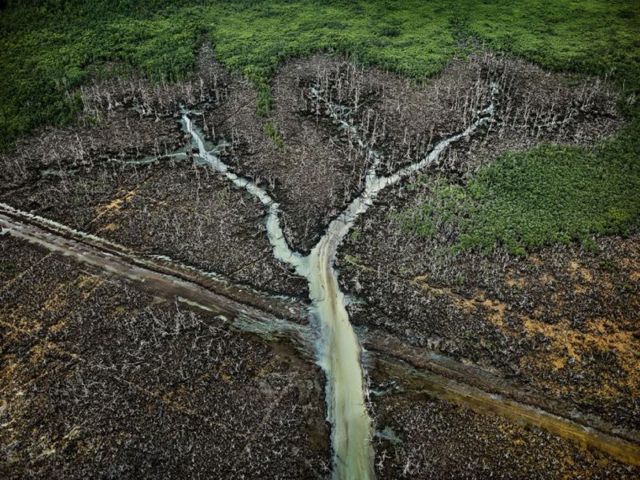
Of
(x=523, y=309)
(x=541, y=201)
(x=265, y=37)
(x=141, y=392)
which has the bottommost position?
(x=141, y=392)

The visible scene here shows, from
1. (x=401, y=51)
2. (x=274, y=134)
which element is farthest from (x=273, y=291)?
(x=401, y=51)

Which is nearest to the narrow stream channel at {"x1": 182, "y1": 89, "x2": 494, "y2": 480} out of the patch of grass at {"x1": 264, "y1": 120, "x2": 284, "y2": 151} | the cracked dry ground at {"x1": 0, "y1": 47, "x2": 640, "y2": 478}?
the cracked dry ground at {"x1": 0, "y1": 47, "x2": 640, "y2": 478}

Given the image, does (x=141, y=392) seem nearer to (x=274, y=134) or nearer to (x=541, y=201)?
(x=274, y=134)

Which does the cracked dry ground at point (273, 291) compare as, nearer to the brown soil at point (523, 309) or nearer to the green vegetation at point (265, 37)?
the brown soil at point (523, 309)

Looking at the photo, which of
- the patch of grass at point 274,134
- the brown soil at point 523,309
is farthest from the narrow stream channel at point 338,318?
the patch of grass at point 274,134

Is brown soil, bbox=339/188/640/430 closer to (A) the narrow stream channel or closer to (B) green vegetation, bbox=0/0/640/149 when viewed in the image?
(A) the narrow stream channel
